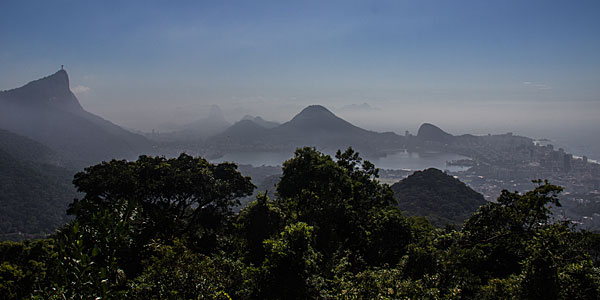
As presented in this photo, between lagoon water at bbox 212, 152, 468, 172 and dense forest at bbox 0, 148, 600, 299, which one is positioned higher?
dense forest at bbox 0, 148, 600, 299

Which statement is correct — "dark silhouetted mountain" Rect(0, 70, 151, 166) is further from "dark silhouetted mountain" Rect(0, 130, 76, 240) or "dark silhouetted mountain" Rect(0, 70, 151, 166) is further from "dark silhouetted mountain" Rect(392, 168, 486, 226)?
"dark silhouetted mountain" Rect(392, 168, 486, 226)

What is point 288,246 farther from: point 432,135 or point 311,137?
point 432,135

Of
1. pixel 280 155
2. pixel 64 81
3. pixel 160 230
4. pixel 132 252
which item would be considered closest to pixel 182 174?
pixel 160 230

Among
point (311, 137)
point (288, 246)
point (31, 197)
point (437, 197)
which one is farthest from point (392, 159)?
point (288, 246)

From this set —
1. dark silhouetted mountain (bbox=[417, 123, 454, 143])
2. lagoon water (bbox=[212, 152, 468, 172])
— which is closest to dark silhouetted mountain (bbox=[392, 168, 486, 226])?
lagoon water (bbox=[212, 152, 468, 172])

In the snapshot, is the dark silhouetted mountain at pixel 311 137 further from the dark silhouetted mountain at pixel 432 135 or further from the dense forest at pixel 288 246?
the dense forest at pixel 288 246

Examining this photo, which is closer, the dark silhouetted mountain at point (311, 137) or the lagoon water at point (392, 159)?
the lagoon water at point (392, 159)

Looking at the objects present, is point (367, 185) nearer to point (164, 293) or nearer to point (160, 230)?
point (160, 230)

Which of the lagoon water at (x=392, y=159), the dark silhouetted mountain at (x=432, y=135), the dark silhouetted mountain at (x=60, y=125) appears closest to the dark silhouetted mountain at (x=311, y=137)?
the lagoon water at (x=392, y=159)
